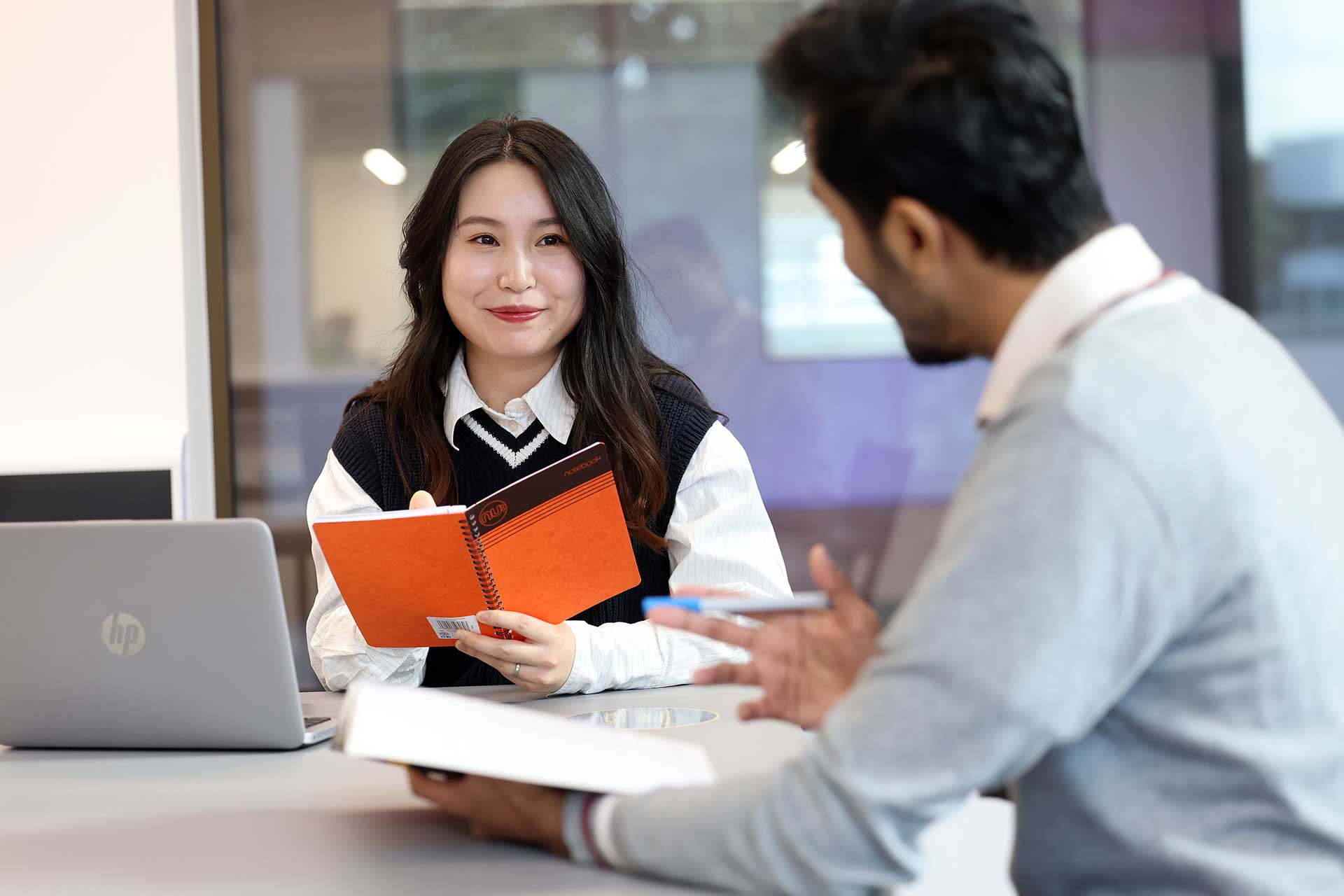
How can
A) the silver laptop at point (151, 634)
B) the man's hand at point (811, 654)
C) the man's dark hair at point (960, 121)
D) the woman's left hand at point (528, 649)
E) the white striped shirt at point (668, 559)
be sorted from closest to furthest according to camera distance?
1. the man's dark hair at point (960, 121)
2. the man's hand at point (811, 654)
3. the silver laptop at point (151, 634)
4. the woman's left hand at point (528, 649)
5. the white striped shirt at point (668, 559)

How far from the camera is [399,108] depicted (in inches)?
130

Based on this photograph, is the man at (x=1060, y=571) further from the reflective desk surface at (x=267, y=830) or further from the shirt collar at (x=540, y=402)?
the shirt collar at (x=540, y=402)

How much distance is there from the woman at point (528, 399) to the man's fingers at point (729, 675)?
0.68 m

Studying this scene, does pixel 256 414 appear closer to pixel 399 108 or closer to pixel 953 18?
pixel 399 108

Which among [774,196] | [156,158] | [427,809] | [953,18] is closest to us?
[953,18]

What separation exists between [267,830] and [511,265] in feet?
3.31

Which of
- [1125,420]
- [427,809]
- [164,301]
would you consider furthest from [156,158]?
[1125,420]

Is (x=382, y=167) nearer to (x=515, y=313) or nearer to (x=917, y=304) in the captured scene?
(x=515, y=313)

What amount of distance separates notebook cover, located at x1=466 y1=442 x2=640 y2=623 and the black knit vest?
37 centimetres

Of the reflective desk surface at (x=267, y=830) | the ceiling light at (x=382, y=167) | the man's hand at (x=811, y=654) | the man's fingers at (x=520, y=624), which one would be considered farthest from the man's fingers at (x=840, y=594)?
the ceiling light at (x=382, y=167)

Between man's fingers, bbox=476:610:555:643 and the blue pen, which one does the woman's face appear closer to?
man's fingers, bbox=476:610:555:643

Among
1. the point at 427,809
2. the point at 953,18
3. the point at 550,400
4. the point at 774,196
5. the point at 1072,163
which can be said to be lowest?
the point at 427,809

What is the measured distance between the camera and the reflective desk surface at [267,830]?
970mm

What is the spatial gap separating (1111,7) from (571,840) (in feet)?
9.93
